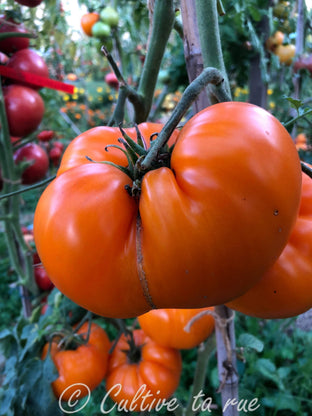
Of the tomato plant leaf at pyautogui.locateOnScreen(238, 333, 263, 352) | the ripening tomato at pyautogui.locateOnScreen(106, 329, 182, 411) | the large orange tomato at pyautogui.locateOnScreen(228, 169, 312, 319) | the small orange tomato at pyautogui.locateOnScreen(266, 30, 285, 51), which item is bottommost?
the ripening tomato at pyautogui.locateOnScreen(106, 329, 182, 411)

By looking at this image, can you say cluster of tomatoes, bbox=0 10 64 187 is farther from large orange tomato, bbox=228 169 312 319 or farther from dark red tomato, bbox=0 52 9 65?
large orange tomato, bbox=228 169 312 319

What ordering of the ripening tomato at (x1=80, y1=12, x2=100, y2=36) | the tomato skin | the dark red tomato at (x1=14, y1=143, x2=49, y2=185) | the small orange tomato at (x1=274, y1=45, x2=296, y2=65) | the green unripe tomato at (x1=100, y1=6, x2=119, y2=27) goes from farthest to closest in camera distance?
1. the ripening tomato at (x1=80, y1=12, x2=100, y2=36)
2. the green unripe tomato at (x1=100, y1=6, x2=119, y2=27)
3. the small orange tomato at (x1=274, y1=45, x2=296, y2=65)
4. the dark red tomato at (x1=14, y1=143, x2=49, y2=185)
5. the tomato skin

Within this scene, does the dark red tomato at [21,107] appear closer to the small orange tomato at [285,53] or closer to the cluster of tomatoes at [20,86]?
the cluster of tomatoes at [20,86]

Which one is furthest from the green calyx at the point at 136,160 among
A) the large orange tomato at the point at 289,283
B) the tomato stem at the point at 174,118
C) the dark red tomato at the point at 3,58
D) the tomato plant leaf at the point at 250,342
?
the dark red tomato at the point at 3,58

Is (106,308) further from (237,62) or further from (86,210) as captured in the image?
(237,62)

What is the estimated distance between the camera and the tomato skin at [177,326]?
2.44 ft

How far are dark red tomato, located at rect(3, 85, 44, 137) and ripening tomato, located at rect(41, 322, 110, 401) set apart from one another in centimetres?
70

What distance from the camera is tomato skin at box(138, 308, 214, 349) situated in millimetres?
743

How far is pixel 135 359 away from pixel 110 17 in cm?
164

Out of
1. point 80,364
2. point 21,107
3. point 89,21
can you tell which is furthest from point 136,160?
point 89,21

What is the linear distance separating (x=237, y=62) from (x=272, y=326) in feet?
3.96

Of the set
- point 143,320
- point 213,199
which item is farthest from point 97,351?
point 213,199

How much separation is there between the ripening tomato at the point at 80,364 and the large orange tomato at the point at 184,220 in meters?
0.57

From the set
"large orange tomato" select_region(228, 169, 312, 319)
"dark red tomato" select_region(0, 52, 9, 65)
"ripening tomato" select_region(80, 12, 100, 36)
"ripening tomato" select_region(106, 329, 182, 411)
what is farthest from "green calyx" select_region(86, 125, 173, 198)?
"ripening tomato" select_region(80, 12, 100, 36)
